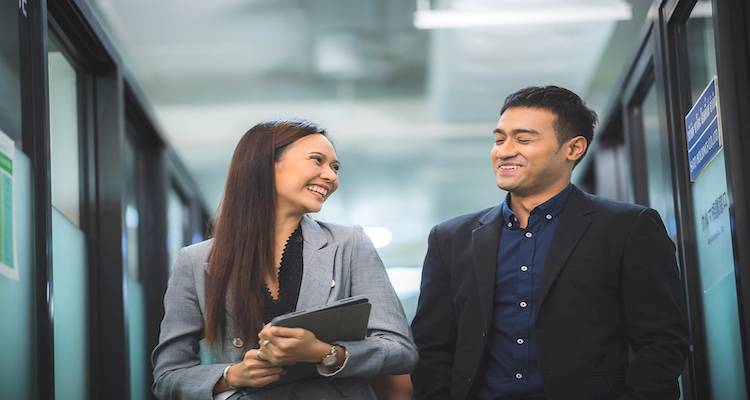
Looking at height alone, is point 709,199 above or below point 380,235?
below

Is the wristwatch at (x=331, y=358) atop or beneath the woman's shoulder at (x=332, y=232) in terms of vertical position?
beneath

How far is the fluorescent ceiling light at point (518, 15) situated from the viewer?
5801 millimetres

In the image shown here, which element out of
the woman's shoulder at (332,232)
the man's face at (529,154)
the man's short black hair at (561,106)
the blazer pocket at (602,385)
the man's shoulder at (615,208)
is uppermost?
the man's short black hair at (561,106)

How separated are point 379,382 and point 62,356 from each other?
1.34m

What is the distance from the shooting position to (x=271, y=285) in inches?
96.6

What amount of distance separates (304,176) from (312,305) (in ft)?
1.10

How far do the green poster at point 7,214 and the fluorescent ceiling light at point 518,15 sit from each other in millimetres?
3669

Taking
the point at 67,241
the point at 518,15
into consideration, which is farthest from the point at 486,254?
the point at 518,15

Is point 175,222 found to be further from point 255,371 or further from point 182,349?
point 255,371

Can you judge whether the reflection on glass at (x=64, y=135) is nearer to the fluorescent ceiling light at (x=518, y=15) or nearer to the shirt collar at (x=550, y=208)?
the shirt collar at (x=550, y=208)

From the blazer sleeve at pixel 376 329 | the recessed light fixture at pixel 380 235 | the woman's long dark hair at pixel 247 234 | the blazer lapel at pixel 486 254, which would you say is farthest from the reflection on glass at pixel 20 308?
the recessed light fixture at pixel 380 235

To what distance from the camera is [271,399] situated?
2309 mm

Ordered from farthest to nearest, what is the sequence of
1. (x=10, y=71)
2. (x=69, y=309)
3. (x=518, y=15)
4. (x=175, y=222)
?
(x=175, y=222) → (x=518, y=15) → (x=69, y=309) → (x=10, y=71)

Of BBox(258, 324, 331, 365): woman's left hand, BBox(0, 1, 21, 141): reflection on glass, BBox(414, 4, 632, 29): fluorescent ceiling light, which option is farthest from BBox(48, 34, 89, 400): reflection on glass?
BBox(414, 4, 632, 29): fluorescent ceiling light
